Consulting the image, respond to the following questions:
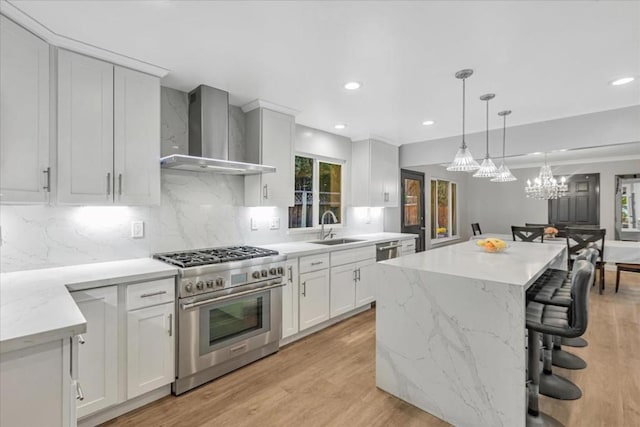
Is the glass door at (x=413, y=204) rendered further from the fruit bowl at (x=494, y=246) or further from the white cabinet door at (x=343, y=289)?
the fruit bowl at (x=494, y=246)

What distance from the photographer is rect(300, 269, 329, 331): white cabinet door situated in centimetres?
310

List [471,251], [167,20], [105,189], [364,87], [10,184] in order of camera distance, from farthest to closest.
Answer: [471,251], [364,87], [105,189], [167,20], [10,184]

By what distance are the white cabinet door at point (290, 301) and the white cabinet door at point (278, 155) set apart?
72 cm

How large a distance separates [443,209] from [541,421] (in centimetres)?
597

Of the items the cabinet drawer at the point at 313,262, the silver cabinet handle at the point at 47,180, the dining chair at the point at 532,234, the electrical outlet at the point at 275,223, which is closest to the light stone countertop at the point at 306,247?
the cabinet drawer at the point at 313,262

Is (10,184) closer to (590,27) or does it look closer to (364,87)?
(364,87)

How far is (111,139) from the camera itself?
2.12 m

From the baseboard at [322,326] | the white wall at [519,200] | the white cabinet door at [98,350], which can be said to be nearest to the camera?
the white cabinet door at [98,350]

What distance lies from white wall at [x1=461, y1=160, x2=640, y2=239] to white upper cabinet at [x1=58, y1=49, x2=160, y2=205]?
8.21 meters

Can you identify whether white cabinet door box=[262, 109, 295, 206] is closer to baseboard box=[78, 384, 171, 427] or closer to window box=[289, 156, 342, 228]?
window box=[289, 156, 342, 228]

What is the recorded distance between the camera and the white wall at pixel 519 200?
6.63 meters

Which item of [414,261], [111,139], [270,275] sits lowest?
[270,275]

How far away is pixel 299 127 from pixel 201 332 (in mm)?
2636

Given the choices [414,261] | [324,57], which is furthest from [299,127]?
[414,261]
